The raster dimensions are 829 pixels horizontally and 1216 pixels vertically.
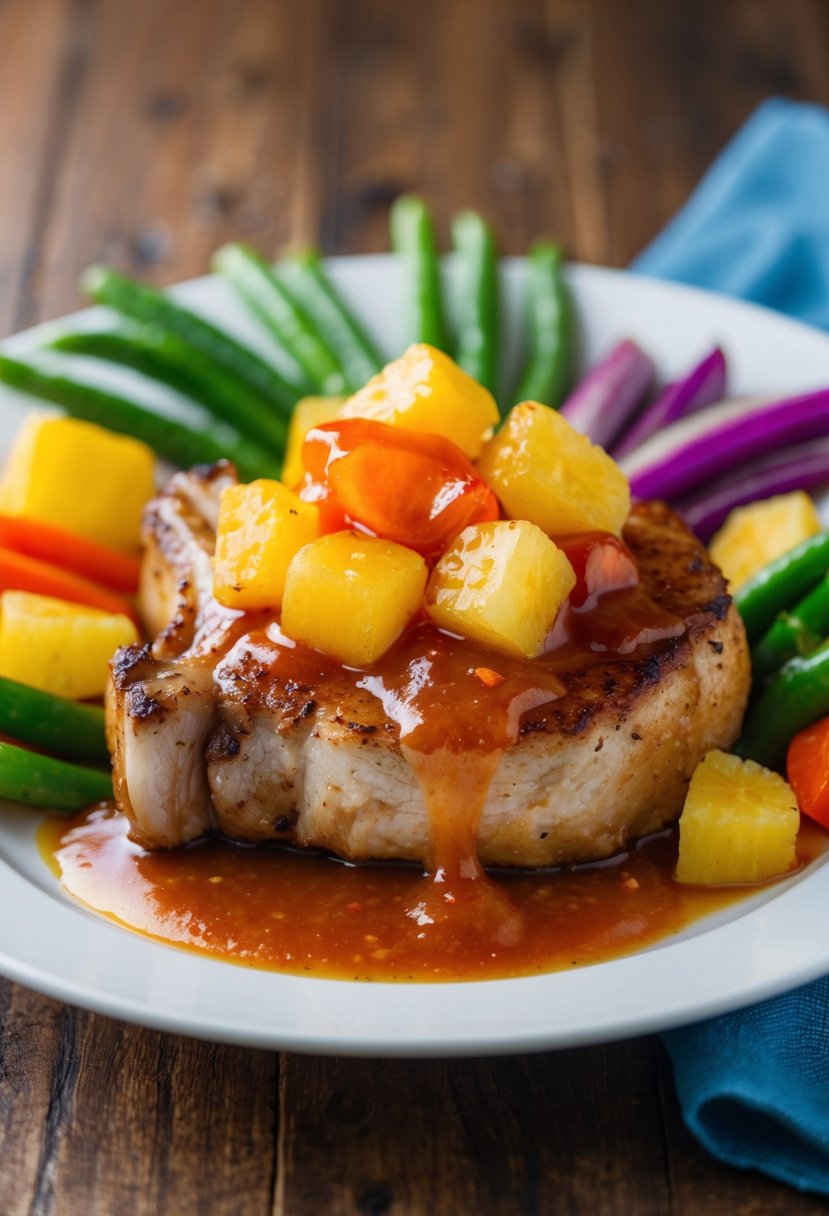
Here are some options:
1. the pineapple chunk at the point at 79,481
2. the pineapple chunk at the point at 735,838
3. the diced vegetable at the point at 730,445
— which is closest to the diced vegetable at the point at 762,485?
the diced vegetable at the point at 730,445

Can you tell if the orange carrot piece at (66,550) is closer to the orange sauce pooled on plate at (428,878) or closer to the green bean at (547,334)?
the orange sauce pooled on plate at (428,878)

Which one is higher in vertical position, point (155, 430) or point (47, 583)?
point (155, 430)

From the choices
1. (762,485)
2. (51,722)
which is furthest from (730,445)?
(51,722)

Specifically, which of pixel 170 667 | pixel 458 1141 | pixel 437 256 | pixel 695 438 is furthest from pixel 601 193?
pixel 458 1141

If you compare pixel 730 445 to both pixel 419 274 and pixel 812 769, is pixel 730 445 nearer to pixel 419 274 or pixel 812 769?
pixel 812 769

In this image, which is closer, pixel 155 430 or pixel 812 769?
pixel 812 769

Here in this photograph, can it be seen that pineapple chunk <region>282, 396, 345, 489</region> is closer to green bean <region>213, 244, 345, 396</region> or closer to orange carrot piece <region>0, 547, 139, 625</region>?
green bean <region>213, 244, 345, 396</region>
